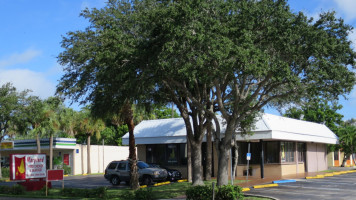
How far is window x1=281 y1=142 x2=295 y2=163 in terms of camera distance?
104 feet

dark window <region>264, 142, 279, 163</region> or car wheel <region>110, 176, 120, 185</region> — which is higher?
dark window <region>264, 142, 279, 163</region>

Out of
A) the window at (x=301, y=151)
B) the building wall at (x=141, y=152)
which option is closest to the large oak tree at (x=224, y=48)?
the building wall at (x=141, y=152)

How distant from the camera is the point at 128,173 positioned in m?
26.6

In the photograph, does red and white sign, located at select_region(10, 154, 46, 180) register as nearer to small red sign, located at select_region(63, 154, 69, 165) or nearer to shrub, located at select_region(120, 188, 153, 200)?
shrub, located at select_region(120, 188, 153, 200)

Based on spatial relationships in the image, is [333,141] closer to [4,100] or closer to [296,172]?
[296,172]

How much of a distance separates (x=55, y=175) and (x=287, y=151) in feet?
62.7

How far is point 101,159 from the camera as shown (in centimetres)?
5091

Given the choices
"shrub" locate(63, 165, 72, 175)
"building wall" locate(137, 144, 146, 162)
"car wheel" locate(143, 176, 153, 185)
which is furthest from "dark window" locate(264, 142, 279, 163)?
"shrub" locate(63, 165, 72, 175)

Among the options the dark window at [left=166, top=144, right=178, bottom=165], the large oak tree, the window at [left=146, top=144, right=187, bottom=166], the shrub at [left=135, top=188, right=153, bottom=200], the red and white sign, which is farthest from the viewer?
the dark window at [left=166, top=144, right=178, bottom=165]

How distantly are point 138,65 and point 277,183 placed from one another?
13.1 m

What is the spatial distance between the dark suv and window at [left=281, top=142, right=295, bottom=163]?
1037 cm

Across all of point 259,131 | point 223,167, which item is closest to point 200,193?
point 223,167

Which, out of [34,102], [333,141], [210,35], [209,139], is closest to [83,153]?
[34,102]

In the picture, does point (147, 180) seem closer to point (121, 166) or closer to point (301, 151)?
point (121, 166)
